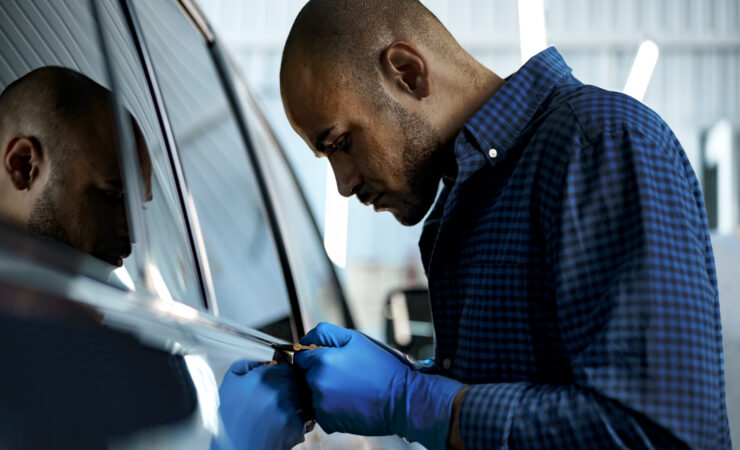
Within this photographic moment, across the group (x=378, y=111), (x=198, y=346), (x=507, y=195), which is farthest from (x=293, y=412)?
(x=378, y=111)

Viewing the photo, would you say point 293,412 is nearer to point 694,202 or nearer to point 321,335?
point 321,335

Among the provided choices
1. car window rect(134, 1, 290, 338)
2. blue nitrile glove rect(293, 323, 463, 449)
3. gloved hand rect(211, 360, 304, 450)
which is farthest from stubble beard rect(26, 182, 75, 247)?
blue nitrile glove rect(293, 323, 463, 449)

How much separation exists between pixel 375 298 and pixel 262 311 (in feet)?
28.7

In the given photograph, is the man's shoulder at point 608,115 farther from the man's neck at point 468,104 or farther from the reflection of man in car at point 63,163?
the reflection of man in car at point 63,163

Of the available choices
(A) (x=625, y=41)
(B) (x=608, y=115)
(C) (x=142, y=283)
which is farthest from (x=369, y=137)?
(A) (x=625, y=41)

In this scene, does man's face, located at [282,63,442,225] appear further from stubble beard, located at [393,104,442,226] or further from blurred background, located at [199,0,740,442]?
blurred background, located at [199,0,740,442]

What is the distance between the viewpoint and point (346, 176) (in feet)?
4.78

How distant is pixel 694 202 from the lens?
1093 mm

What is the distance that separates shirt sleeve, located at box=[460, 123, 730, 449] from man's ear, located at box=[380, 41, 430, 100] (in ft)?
1.22

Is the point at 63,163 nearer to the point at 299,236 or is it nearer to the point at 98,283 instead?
the point at 98,283

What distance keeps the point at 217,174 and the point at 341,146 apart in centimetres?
29

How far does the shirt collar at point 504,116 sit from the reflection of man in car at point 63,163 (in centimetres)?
68

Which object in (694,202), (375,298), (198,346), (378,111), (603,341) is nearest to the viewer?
(198,346)

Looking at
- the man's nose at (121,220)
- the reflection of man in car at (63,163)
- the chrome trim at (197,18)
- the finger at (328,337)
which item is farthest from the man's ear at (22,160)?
the chrome trim at (197,18)
